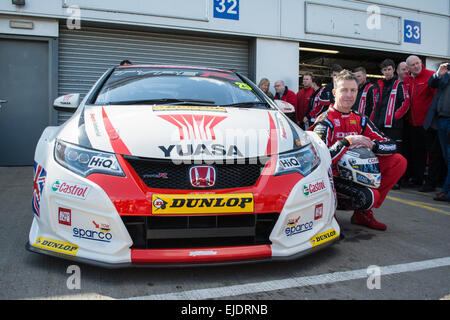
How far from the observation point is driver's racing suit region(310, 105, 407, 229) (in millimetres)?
3051

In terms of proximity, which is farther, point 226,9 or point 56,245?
point 226,9

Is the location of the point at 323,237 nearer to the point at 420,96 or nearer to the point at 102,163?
the point at 102,163

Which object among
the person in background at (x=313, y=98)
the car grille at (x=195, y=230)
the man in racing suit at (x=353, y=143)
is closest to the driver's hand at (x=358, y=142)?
the man in racing suit at (x=353, y=143)

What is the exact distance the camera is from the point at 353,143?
314 cm

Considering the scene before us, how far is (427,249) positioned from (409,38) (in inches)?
361

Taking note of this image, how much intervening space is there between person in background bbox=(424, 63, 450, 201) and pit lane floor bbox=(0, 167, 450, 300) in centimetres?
230

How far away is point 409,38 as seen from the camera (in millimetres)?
10367

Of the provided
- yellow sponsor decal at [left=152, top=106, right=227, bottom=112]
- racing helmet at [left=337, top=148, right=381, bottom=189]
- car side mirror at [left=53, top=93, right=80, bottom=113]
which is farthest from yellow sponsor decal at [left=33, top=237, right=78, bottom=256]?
racing helmet at [left=337, top=148, right=381, bottom=189]

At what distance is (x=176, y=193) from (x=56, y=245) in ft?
2.36

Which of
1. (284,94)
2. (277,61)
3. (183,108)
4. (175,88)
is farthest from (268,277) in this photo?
(277,61)

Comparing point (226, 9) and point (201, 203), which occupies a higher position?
point (226, 9)

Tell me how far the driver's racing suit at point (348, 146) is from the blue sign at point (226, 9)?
5.52m

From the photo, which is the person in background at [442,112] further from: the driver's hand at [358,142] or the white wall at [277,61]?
the white wall at [277,61]
